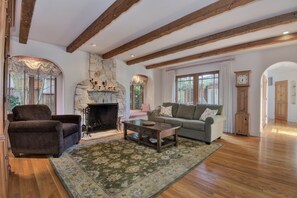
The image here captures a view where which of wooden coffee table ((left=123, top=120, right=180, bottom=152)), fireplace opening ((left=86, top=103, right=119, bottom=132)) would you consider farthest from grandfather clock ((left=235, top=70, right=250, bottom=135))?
fireplace opening ((left=86, top=103, right=119, bottom=132))

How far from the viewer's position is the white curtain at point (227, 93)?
4961 mm

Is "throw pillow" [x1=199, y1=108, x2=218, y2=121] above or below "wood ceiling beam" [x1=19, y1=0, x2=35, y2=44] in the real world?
below

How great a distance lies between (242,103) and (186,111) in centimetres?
167

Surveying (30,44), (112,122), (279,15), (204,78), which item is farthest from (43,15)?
(204,78)

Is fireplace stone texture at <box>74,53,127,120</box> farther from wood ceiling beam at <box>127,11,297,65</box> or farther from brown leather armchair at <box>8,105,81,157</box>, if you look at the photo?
wood ceiling beam at <box>127,11,297,65</box>

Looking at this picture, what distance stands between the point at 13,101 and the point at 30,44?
4.90 ft

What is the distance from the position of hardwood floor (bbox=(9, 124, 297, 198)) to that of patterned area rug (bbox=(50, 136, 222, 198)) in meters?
0.15

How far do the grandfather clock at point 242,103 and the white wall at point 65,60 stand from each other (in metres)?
4.68

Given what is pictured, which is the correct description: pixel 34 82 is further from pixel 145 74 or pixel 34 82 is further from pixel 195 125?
pixel 195 125

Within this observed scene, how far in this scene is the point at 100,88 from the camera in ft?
16.2

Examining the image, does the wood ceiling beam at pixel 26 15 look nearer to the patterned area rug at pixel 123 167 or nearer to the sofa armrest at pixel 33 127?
the sofa armrest at pixel 33 127

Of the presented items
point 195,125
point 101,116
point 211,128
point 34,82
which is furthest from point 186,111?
point 34,82

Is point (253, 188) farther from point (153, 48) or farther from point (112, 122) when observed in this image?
point (112, 122)

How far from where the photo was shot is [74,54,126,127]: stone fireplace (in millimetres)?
4598
